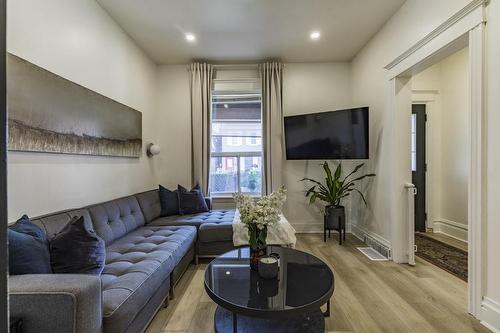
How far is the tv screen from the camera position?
365 cm

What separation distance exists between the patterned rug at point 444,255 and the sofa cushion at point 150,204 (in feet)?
11.6

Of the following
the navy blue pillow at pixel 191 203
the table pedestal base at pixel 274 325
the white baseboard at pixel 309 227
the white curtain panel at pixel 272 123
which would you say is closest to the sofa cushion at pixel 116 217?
the navy blue pillow at pixel 191 203

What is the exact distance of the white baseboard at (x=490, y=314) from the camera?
1.84 metres

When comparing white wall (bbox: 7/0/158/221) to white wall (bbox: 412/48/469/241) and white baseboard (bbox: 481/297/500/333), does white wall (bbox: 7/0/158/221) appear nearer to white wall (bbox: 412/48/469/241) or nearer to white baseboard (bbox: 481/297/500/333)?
white baseboard (bbox: 481/297/500/333)

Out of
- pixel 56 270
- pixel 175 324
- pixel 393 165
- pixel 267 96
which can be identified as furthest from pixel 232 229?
pixel 267 96

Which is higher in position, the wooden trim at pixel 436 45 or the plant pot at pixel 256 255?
the wooden trim at pixel 436 45

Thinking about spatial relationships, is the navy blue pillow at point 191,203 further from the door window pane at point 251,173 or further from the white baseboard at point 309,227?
the white baseboard at point 309,227

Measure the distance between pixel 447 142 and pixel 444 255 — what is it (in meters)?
2.00

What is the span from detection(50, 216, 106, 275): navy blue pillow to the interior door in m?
4.78

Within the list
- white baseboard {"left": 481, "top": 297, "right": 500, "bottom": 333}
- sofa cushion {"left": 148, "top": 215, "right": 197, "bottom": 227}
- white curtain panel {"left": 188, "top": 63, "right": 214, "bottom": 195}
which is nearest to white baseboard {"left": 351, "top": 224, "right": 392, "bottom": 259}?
white baseboard {"left": 481, "top": 297, "right": 500, "bottom": 333}

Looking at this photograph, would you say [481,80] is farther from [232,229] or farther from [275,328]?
[232,229]

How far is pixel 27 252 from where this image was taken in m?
1.41

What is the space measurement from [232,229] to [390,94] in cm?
257

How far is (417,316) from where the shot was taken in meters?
2.07
